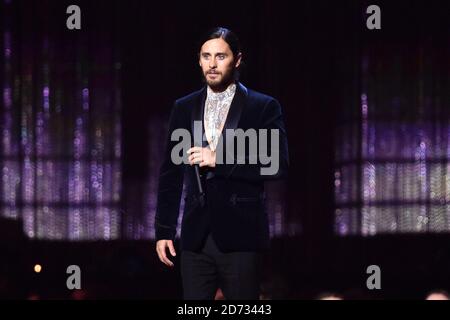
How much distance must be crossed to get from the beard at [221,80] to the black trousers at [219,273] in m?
0.41

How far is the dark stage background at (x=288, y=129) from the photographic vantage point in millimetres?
5531

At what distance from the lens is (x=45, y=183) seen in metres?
5.63

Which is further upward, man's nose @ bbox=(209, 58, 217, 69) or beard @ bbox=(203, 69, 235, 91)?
man's nose @ bbox=(209, 58, 217, 69)

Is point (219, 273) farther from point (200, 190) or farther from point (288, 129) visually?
point (288, 129)

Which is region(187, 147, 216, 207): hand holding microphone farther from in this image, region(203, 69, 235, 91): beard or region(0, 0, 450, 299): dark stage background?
region(0, 0, 450, 299): dark stage background

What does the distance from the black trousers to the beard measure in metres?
0.41

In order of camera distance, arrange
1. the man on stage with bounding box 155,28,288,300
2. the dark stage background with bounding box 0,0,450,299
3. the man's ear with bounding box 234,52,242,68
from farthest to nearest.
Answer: the dark stage background with bounding box 0,0,450,299 → the man's ear with bounding box 234,52,242,68 → the man on stage with bounding box 155,28,288,300

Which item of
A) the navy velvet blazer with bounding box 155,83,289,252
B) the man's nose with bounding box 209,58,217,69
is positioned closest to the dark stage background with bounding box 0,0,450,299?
the navy velvet blazer with bounding box 155,83,289,252

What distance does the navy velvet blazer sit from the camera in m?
2.23

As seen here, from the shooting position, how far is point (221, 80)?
7.51ft

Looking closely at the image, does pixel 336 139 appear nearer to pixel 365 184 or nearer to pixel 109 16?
pixel 365 184

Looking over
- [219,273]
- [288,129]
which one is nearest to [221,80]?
[219,273]

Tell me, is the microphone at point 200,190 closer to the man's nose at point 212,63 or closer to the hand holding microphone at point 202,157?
the hand holding microphone at point 202,157

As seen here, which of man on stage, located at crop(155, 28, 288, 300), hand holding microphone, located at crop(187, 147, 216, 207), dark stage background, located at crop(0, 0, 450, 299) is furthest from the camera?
dark stage background, located at crop(0, 0, 450, 299)
